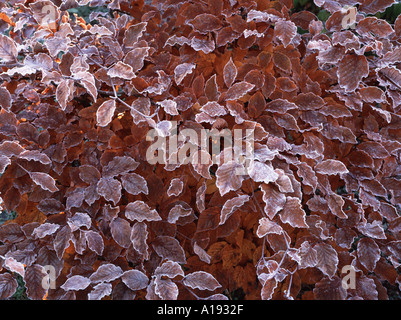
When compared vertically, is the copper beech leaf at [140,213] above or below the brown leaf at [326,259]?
above

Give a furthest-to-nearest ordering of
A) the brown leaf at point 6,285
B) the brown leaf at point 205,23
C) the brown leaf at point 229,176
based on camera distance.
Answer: the brown leaf at point 205,23 < the brown leaf at point 6,285 < the brown leaf at point 229,176

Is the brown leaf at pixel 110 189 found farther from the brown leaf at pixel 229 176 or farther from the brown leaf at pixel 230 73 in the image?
the brown leaf at pixel 230 73

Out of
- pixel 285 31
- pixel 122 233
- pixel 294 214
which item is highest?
pixel 285 31

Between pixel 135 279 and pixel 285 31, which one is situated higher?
pixel 285 31

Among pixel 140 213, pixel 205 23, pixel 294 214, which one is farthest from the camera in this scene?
pixel 205 23

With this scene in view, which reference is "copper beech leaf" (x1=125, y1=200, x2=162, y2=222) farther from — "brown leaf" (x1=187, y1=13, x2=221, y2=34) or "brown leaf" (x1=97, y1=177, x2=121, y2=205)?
"brown leaf" (x1=187, y1=13, x2=221, y2=34)

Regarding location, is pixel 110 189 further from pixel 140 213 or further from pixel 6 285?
pixel 6 285

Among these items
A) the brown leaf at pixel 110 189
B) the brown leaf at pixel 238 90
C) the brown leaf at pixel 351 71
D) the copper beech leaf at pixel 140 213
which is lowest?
the copper beech leaf at pixel 140 213

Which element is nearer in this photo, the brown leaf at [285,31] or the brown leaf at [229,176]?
the brown leaf at [229,176]

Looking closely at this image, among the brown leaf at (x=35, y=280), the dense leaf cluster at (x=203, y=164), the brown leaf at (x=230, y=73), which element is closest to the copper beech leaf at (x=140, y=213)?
the dense leaf cluster at (x=203, y=164)

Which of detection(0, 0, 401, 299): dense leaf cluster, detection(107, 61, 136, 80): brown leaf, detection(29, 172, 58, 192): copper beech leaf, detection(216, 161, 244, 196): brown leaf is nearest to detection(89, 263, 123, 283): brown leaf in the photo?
detection(0, 0, 401, 299): dense leaf cluster

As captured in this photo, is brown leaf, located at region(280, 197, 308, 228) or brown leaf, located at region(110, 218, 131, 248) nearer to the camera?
brown leaf, located at region(280, 197, 308, 228)

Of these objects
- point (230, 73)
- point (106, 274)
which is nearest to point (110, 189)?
point (106, 274)
